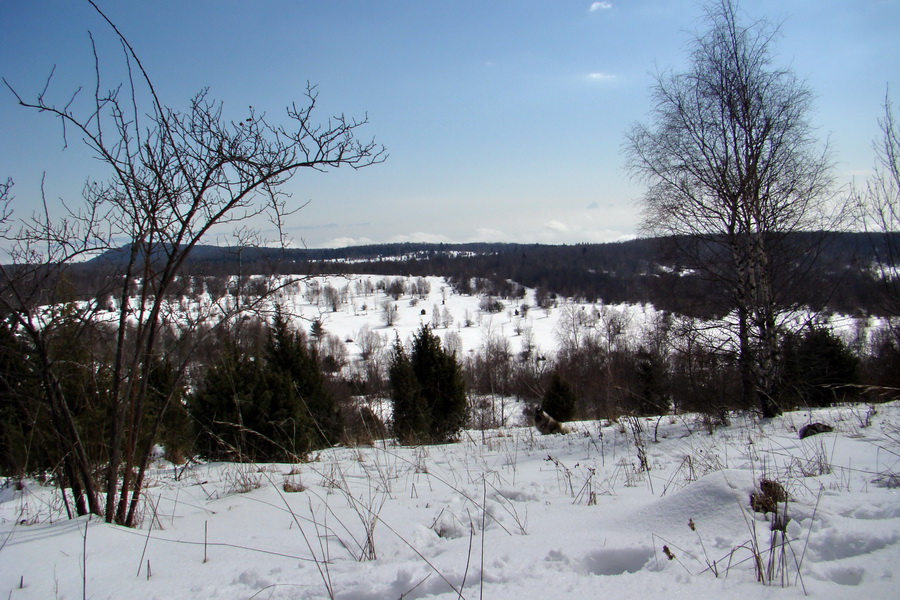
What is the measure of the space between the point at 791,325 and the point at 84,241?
9.84m

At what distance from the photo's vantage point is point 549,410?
18703 mm

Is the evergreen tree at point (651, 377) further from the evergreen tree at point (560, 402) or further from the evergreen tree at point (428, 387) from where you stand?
the evergreen tree at point (428, 387)

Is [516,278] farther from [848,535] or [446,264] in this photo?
[848,535]

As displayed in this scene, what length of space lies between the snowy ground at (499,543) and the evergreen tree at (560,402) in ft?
51.9

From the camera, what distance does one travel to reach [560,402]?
61.2 feet

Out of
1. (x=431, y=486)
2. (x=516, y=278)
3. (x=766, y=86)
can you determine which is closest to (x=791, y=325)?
(x=766, y=86)

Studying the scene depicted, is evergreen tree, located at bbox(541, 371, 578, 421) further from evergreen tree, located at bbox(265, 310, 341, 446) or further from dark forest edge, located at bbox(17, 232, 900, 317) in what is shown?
evergreen tree, located at bbox(265, 310, 341, 446)

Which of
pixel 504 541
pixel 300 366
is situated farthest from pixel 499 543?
pixel 300 366

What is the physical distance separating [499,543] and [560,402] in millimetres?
17509

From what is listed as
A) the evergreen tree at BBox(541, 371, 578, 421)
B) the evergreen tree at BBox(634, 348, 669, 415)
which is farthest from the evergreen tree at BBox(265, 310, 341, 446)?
the evergreen tree at BBox(634, 348, 669, 415)

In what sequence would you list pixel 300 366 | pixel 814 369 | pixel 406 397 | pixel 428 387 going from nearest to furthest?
pixel 814 369 → pixel 300 366 → pixel 406 397 → pixel 428 387

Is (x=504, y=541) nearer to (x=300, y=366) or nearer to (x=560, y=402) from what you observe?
(x=300, y=366)

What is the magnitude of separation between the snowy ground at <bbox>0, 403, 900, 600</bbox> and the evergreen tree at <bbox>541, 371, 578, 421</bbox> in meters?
15.8

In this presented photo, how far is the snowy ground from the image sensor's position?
1547 mm
